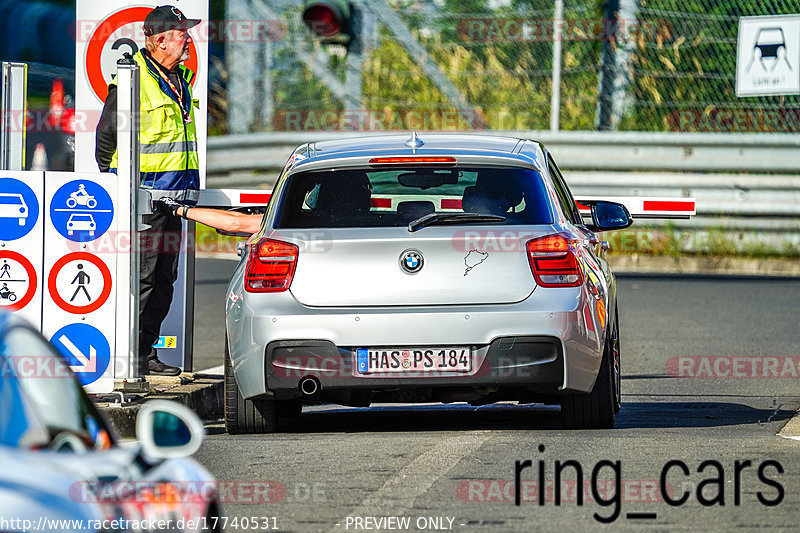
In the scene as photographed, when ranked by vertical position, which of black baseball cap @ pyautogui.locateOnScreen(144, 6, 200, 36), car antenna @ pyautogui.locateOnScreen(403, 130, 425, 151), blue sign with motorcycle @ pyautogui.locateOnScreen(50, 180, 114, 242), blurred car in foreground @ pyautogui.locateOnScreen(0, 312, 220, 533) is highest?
black baseball cap @ pyautogui.locateOnScreen(144, 6, 200, 36)

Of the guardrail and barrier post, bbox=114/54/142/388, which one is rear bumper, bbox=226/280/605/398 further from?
the guardrail

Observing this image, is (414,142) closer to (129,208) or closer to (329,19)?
(129,208)

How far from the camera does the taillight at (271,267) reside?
7.53 m

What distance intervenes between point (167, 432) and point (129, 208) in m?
4.83

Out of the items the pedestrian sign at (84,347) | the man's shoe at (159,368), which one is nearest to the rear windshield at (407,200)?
the pedestrian sign at (84,347)

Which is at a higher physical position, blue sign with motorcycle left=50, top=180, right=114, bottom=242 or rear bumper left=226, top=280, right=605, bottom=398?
blue sign with motorcycle left=50, top=180, right=114, bottom=242

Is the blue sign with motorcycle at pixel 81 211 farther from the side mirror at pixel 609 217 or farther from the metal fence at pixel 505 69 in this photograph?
the metal fence at pixel 505 69

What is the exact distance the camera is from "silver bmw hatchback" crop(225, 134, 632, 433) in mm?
7395

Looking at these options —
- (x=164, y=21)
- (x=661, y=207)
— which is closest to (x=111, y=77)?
(x=164, y=21)

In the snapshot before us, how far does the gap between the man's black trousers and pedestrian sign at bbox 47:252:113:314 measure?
79 centimetres

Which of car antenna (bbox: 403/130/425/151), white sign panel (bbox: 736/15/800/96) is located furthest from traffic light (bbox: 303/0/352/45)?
car antenna (bbox: 403/130/425/151)

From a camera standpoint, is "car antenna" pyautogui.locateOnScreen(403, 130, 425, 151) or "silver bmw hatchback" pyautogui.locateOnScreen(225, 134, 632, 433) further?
"car antenna" pyautogui.locateOnScreen(403, 130, 425, 151)

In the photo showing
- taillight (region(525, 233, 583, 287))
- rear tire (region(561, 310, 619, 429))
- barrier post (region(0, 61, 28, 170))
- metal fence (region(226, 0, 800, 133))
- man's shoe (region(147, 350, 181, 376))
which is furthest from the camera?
metal fence (region(226, 0, 800, 133))

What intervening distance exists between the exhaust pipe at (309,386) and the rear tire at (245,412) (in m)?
0.46
